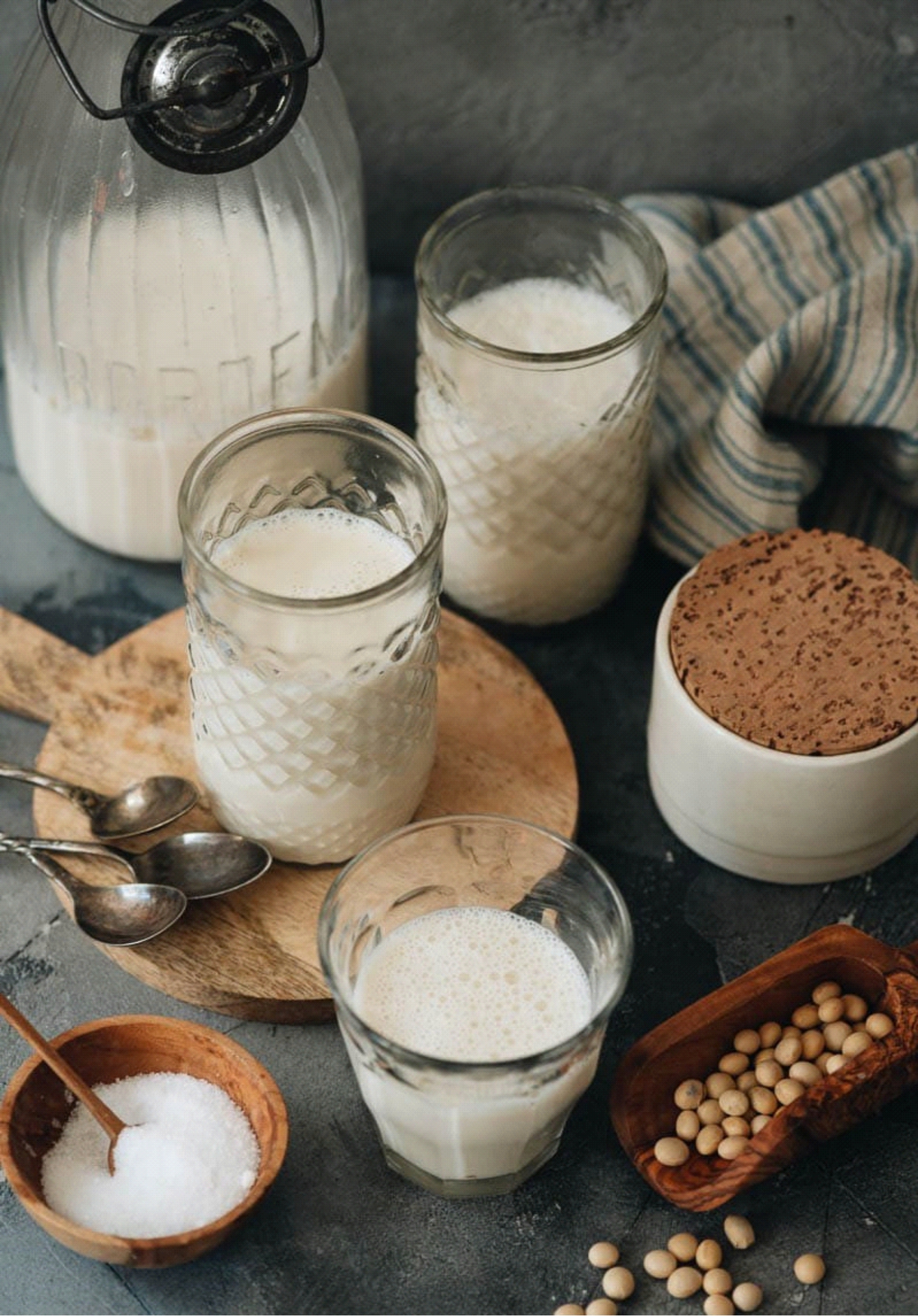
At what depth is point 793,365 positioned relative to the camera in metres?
1.32

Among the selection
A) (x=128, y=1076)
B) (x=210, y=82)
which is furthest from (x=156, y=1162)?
(x=210, y=82)

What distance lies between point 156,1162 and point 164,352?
1.74ft

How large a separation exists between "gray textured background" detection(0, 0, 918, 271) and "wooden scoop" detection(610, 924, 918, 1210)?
0.65m

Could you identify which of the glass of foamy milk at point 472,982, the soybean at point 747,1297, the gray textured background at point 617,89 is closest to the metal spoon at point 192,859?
the glass of foamy milk at point 472,982

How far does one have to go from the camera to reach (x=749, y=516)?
1340 mm

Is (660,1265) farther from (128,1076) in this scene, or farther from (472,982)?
(128,1076)

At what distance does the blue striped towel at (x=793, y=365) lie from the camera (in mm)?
1318

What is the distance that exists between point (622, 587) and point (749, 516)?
0.12 meters

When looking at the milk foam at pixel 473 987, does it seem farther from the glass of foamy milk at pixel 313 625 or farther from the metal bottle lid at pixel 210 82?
the metal bottle lid at pixel 210 82

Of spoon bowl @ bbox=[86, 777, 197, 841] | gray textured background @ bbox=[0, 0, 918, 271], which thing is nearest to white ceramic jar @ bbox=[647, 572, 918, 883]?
spoon bowl @ bbox=[86, 777, 197, 841]

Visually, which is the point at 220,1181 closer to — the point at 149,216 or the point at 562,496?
the point at 562,496

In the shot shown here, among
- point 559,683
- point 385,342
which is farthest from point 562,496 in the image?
point 385,342

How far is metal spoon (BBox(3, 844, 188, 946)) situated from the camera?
3.67 ft

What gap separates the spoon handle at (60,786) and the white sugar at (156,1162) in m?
0.19
